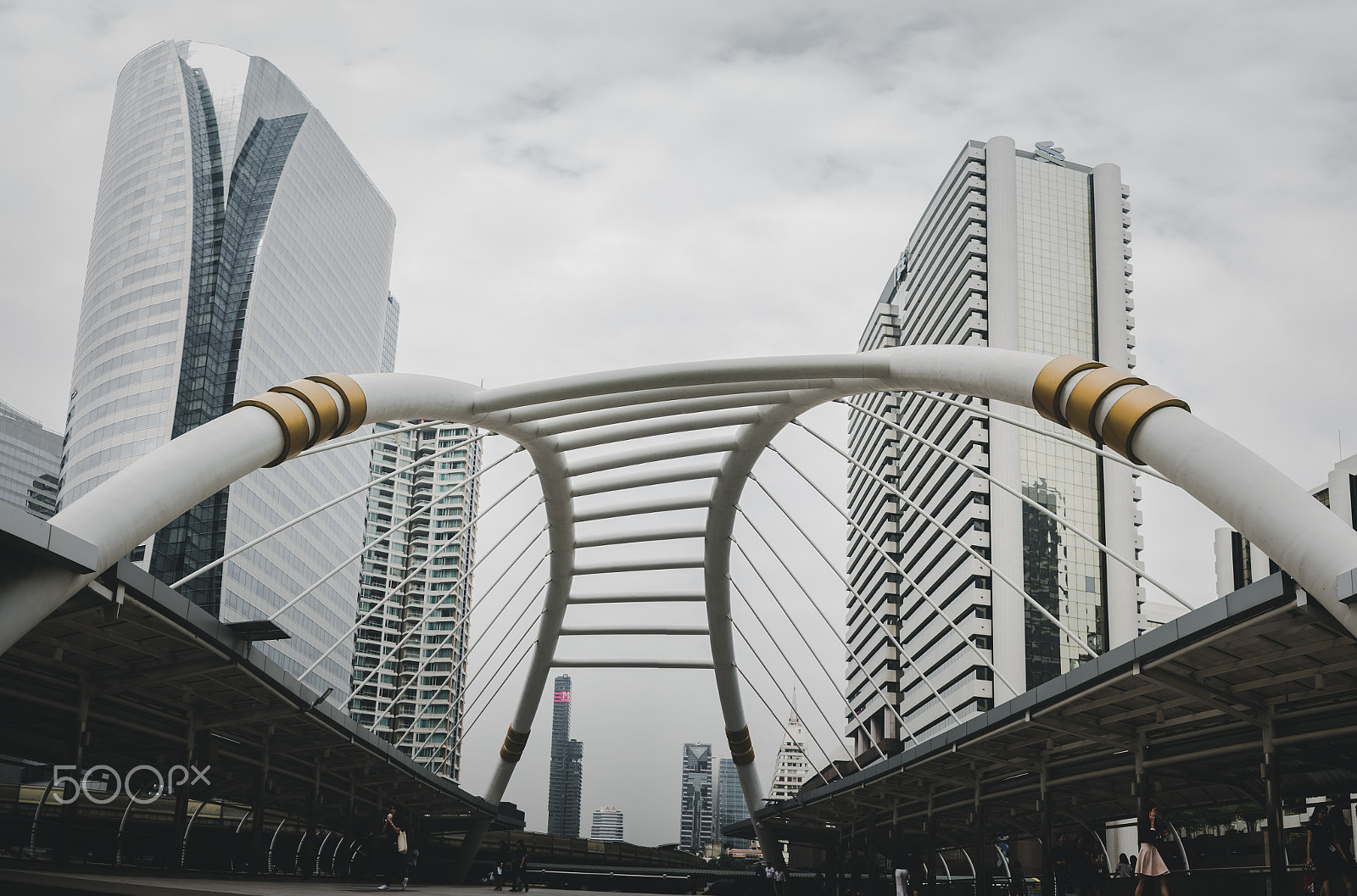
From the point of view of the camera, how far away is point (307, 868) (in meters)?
37.7

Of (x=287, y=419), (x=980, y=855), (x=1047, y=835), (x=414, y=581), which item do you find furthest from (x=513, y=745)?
(x=414, y=581)

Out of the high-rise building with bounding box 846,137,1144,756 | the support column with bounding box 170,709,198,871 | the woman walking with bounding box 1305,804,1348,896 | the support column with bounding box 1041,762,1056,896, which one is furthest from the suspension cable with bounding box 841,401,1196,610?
the high-rise building with bounding box 846,137,1144,756

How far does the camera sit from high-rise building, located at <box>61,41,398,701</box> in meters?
83.1

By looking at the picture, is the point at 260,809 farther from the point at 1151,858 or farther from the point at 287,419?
the point at 1151,858

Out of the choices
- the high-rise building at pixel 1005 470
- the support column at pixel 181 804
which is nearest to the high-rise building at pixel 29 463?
the high-rise building at pixel 1005 470

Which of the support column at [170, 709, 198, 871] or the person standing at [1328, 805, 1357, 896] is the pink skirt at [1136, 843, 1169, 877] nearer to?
the person standing at [1328, 805, 1357, 896]

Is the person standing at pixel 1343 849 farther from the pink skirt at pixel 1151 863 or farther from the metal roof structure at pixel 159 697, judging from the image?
the metal roof structure at pixel 159 697

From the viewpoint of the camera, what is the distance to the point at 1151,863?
A: 14.5 m

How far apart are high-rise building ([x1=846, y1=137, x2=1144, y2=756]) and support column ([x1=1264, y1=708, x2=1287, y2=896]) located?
6655 cm

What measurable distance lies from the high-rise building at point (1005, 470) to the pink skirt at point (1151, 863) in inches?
2647

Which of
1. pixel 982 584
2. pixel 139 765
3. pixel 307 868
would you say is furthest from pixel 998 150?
pixel 139 765

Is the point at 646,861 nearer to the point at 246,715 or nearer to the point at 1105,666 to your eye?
the point at 246,715

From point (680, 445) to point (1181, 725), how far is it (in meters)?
12.9

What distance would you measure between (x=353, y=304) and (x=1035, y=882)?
95.8 m
